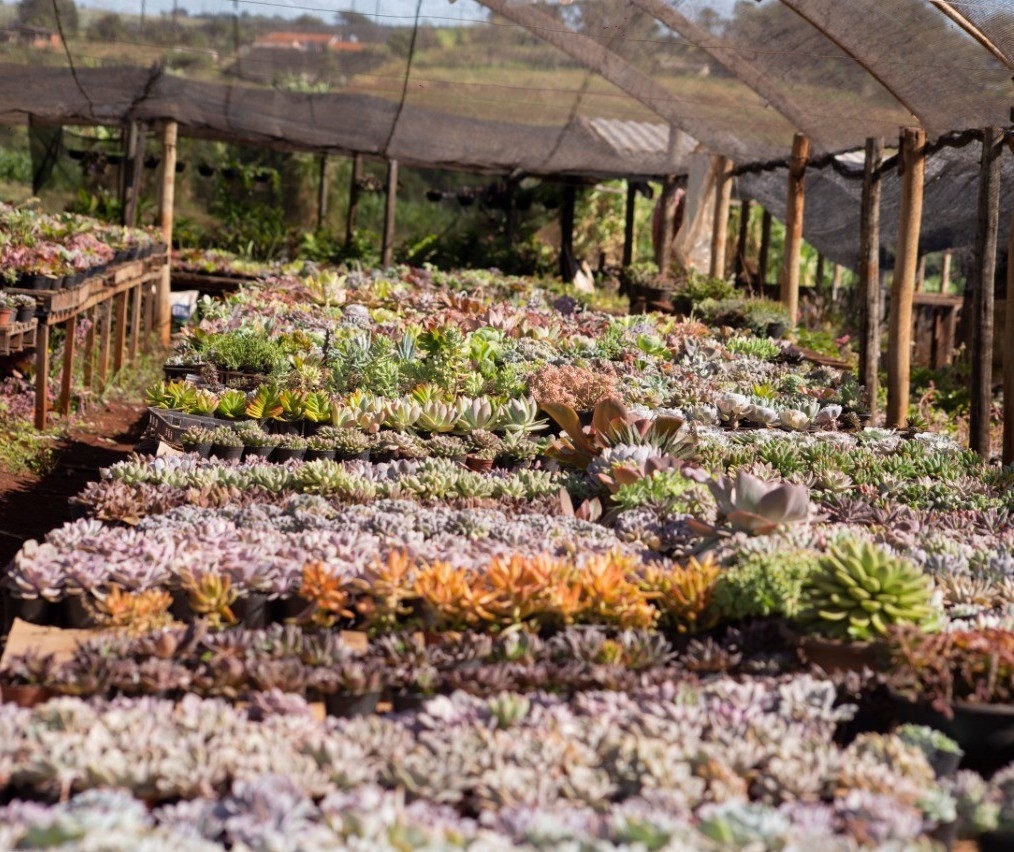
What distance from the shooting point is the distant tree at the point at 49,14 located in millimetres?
11961

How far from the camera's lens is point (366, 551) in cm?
329

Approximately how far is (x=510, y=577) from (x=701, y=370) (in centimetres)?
462

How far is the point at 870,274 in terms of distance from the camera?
925 cm

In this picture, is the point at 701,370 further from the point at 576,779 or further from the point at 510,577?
the point at 576,779

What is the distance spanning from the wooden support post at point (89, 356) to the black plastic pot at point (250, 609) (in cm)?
729

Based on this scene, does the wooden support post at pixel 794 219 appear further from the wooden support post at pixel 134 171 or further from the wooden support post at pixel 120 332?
the wooden support post at pixel 134 171

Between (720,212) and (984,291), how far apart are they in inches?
287

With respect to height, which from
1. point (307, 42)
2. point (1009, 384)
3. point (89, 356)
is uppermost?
point (307, 42)

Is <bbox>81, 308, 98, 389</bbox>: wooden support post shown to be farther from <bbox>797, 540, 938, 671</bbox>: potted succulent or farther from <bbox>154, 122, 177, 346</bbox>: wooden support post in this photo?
<bbox>797, 540, 938, 671</bbox>: potted succulent

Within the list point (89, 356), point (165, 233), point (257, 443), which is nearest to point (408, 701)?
point (257, 443)

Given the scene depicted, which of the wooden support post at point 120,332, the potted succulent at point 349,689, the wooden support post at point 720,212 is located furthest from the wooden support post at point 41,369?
the wooden support post at point 720,212

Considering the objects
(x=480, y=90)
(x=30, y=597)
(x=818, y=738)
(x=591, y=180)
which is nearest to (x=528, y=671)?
(x=818, y=738)

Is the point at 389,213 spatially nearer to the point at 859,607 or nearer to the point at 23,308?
the point at 23,308

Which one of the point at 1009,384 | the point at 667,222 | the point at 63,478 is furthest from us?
the point at 667,222
